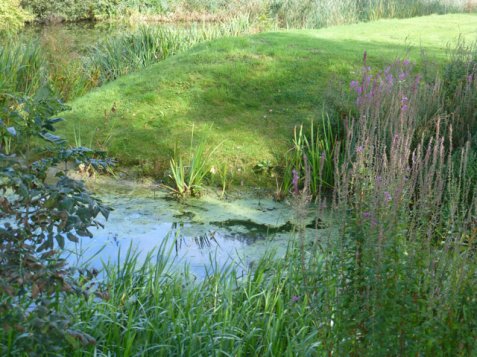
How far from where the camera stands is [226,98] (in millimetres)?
7594

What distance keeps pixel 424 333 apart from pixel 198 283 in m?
1.92

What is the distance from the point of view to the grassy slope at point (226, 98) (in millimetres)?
6660

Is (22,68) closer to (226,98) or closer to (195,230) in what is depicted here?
(226,98)

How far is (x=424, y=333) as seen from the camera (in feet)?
7.91

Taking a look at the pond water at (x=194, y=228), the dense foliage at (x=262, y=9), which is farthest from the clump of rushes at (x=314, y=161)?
the dense foliage at (x=262, y=9)

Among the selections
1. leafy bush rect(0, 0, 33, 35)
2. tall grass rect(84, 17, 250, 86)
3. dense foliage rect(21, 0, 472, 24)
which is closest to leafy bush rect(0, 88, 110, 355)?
tall grass rect(84, 17, 250, 86)

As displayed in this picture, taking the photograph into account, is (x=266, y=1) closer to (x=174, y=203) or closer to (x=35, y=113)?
(x=174, y=203)

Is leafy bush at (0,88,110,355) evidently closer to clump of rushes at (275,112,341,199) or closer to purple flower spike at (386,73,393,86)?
clump of rushes at (275,112,341,199)

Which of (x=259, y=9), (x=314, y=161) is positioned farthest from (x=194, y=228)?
(x=259, y=9)

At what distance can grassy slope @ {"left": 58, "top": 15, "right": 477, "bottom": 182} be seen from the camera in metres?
6.66

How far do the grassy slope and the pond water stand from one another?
0.76 meters

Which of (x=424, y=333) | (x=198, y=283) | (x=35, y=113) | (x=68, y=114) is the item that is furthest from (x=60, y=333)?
(x=68, y=114)

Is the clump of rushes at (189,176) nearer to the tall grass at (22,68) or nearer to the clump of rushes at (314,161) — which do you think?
the clump of rushes at (314,161)

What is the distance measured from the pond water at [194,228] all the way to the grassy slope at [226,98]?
76 centimetres
